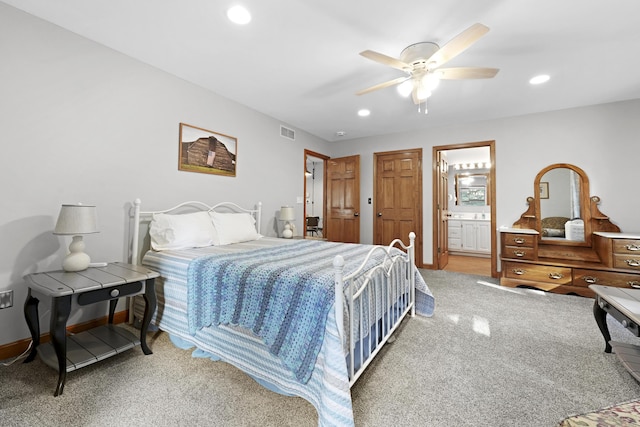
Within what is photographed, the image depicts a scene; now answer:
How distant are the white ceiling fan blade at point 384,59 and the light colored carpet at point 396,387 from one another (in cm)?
234

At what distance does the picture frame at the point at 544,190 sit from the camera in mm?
3934

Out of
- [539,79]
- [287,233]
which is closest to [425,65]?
[539,79]

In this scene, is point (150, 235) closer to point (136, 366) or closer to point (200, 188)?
point (200, 188)

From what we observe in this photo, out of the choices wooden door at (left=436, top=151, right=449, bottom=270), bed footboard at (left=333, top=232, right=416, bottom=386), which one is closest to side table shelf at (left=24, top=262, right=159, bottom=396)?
bed footboard at (left=333, top=232, right=416, bottom=386)

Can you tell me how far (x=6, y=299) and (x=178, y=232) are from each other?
120cm

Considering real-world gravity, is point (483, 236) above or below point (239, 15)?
below

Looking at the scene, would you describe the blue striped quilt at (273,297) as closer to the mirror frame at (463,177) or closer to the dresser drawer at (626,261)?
the dresser drawer at (626,261)

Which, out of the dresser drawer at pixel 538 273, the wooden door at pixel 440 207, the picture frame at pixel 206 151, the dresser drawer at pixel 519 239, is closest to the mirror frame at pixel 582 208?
the dresser drawer at pixel 519 239

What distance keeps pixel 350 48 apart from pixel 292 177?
2525 mm

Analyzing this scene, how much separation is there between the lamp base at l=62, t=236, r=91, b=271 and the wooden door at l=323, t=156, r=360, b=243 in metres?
4.10

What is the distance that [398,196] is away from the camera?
5.03m

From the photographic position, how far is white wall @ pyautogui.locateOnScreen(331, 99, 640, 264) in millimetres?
3494

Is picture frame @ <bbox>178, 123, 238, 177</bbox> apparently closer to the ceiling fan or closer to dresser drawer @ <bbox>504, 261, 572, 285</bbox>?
the ceiling fan

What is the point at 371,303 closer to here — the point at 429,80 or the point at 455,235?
the point at 429,80
